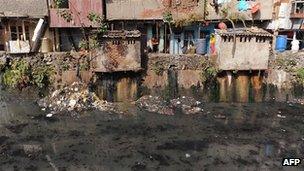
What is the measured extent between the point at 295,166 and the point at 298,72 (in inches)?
330

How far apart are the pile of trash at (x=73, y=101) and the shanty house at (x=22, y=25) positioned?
3.36m

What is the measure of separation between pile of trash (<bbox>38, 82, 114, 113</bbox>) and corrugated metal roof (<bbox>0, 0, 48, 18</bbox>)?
506 centimetres

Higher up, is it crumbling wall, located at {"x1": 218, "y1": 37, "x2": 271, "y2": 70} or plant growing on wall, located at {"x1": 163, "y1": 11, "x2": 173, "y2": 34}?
plant growing on wall, located at {"x1": 163, "y1": 11, "x2": 173, "y2": 34}

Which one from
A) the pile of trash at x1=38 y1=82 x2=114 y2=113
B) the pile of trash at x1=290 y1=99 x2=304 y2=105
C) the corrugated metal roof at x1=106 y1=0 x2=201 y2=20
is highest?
the corrugated metal roof at x1=106 y1=0 x2=201 y2=20

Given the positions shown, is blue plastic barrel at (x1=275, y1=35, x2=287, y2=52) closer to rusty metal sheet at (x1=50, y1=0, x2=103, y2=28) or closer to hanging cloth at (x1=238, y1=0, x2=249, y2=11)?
hanging cloth at (x1=238, y1=0, x2=249, y2=11)

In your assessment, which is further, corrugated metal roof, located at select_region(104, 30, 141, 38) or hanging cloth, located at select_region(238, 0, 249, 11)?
hanging cloth, located at select_region(238, 0, 249, 11)

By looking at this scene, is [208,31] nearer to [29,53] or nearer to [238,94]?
[238,94]

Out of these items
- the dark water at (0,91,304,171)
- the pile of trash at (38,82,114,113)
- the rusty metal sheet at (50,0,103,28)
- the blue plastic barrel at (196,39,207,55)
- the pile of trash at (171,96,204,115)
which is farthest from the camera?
the blue plastic barrel at (196,39,207,55)

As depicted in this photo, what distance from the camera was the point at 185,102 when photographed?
23094 mm

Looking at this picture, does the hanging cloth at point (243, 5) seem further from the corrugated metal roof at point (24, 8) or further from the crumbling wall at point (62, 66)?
the corrugated metal roof at point (24, 8)

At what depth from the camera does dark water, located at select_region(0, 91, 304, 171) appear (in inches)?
674

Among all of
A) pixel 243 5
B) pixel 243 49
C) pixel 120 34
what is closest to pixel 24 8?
pixel 120 34

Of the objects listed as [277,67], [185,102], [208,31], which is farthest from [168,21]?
[277,67]

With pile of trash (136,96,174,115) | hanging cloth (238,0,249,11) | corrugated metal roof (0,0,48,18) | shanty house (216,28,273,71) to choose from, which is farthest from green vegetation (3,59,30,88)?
hanging cloth (238,0,249,11)
